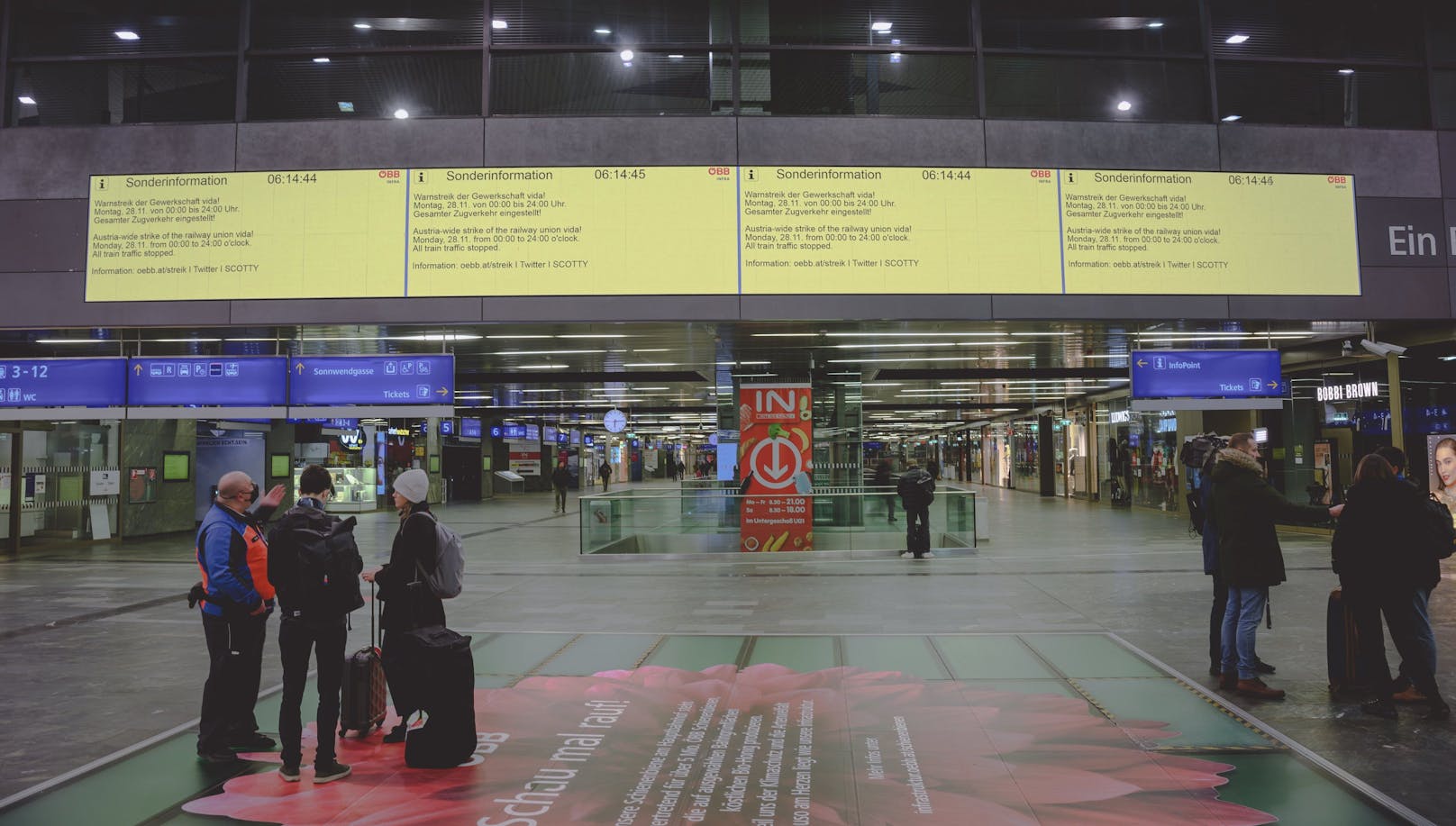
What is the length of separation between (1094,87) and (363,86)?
892 cm

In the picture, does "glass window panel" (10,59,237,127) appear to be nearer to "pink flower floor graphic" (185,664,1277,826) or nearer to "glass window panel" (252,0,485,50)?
"glass window panel" (252,0,485,50)

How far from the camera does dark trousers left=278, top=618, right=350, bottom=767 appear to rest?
4.27m

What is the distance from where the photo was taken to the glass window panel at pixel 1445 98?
10086 millimetres

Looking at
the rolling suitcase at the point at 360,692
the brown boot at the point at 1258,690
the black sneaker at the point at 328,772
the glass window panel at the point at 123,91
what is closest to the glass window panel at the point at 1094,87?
the brown boot at the point at 1258,690

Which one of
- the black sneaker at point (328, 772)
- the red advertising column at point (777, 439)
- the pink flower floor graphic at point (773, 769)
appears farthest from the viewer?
the red advertising column at point (777, 439)

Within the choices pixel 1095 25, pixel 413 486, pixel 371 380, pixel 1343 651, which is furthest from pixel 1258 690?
pixel 371 380

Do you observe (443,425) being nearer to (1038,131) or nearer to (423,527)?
(1038,131)

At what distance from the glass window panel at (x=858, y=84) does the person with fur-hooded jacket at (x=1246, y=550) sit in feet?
18.8

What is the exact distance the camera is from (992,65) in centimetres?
1031

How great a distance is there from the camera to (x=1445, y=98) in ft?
33.2

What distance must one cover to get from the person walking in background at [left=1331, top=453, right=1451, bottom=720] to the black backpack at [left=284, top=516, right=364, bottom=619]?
5.91m

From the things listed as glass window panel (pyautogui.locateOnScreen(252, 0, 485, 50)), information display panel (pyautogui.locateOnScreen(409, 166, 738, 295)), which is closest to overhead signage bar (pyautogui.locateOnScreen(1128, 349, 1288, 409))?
information display panel (pyautogui.locateOnScreen(409, 166, 738, 295))

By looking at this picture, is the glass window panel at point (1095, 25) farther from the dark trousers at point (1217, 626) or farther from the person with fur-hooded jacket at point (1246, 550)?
the dark trousers at point (1217, 626)

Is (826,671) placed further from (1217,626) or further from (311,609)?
(311,609)
